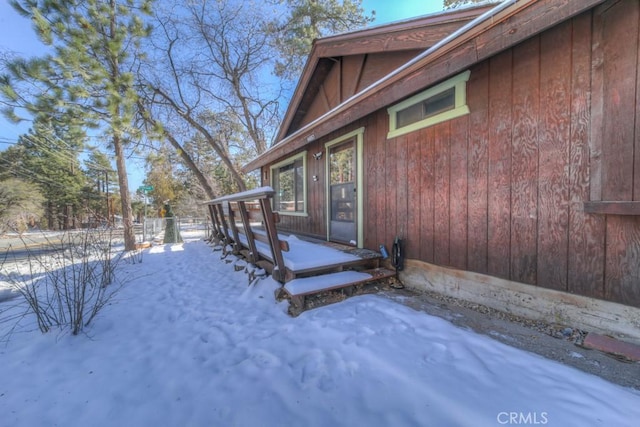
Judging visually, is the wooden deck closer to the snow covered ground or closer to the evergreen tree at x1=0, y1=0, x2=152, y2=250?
the snow covered ground

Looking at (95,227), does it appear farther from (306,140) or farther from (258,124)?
(258,124)

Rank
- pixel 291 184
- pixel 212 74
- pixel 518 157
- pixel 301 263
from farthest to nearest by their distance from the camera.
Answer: pixel 212 74, pixel 291 184, pixel 301 263, pixel 518 157

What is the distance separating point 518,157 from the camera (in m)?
2.33

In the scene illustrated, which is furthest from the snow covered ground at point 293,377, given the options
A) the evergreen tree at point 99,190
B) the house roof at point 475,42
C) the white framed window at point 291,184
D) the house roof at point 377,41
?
the evergreen tree at point 99,190

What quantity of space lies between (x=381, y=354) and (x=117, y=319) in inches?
106

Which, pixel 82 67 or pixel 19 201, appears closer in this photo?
pixel 82 67

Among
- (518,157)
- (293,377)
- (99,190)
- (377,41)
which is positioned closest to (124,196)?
(377,41)

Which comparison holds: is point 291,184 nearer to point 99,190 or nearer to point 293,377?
point 293,377

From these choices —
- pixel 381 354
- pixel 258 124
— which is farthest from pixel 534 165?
pixel 258 124

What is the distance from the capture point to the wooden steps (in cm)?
265

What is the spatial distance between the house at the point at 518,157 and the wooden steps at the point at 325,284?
19.3 inches

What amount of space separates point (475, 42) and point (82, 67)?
8.09 meters

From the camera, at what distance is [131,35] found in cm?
708
